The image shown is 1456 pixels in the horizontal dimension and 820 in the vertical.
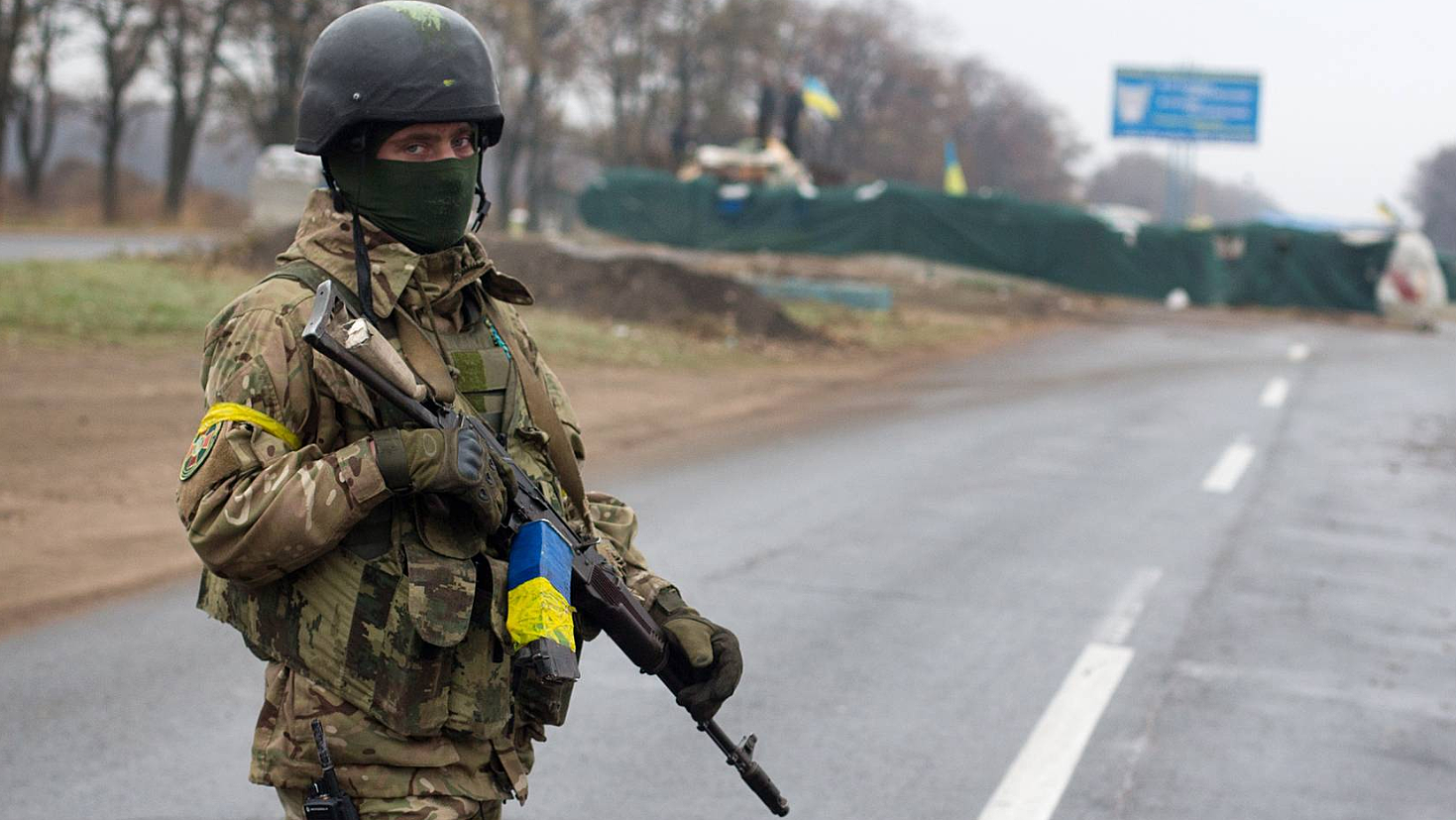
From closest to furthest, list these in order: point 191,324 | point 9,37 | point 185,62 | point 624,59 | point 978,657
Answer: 1. point 978,657
2. point 191,324
3. point 9,37
4. point 185,62
5. point 624,59

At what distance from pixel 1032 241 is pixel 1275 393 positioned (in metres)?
16.9

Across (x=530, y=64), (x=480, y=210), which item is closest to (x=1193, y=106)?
(x=530, y=64)

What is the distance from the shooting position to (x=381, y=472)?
2.38 m

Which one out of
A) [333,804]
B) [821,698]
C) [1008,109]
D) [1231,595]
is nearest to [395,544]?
[333,804]

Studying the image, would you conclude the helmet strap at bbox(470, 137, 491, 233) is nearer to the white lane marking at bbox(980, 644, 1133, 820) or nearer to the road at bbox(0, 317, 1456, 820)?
the road at bbox(0, 317, 1456, 820)

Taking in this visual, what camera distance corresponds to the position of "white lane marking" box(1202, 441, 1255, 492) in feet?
36.1

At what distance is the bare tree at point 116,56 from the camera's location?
4450 cm

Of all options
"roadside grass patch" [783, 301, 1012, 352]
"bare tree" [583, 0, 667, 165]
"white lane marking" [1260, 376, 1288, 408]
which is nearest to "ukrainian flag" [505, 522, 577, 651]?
"white lane marking" [1260, 376, 1288, 408]

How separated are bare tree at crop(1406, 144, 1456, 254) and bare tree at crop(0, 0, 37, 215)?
84405mm

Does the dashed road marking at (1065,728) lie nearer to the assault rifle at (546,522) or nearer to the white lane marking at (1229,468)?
the assault rifle at (546,522)

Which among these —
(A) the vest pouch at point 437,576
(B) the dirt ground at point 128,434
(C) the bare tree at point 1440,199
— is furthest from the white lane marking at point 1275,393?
(C) the bare tree at point 1440,199

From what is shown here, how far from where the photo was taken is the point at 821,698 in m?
5.96

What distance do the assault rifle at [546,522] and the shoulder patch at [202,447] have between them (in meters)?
0.22

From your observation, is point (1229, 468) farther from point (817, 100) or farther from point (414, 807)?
point (817, 100)
